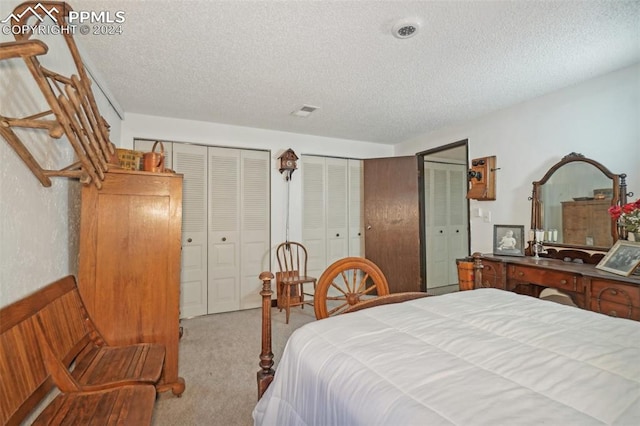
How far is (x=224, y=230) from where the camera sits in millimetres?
3768

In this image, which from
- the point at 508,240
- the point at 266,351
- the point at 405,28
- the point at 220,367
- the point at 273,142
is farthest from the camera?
the point at 273,142

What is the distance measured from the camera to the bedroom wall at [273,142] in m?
3.41

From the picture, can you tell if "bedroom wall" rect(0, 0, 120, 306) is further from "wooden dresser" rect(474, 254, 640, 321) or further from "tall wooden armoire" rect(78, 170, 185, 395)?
"wooden dresser" rect(474, 254, 640, 321)

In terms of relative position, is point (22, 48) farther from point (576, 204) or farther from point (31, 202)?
point (576, 204)

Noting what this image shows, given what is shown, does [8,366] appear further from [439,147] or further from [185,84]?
[439,147]

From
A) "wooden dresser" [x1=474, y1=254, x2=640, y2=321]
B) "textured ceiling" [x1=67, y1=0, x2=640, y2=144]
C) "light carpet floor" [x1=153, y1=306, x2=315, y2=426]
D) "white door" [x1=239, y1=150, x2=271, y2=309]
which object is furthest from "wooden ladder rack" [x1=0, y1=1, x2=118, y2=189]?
"wooden dresser" [x1=474, y1=254, x2=640, y2=321]

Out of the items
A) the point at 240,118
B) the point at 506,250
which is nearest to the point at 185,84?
the point at 240,118

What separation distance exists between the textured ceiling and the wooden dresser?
1507mm

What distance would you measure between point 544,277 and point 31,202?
3472mm

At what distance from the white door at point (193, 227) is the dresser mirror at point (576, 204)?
3.66 metres

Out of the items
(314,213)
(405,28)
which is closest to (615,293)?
(405,28)

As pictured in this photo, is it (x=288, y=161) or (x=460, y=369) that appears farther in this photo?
(x=288, y=161)

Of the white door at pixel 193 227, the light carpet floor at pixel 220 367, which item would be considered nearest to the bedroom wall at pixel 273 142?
the white door at pixel 193 227

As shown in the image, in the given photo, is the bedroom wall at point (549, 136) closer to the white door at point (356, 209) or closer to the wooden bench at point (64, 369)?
the white door at point (356, 209)
